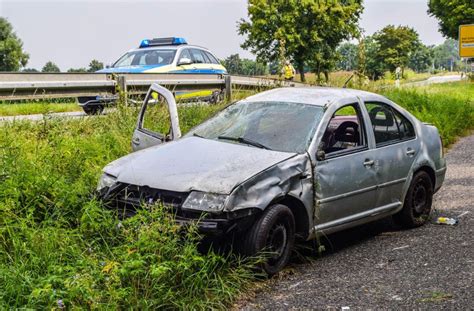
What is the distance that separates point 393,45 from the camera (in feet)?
345

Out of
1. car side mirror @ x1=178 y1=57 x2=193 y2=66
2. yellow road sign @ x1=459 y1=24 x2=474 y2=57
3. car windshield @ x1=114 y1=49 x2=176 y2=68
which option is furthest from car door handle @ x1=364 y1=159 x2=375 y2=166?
yellow road sign @ x1=459 y1=24 x2=474 y2=57

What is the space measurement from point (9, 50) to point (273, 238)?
78215 mm

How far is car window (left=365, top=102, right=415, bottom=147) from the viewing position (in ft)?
21.6

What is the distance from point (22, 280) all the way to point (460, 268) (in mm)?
3654

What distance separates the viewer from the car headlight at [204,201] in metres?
4.78

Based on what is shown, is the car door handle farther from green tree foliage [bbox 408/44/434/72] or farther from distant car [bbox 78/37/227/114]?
green tree foliage [bbox 408/44/434/72]

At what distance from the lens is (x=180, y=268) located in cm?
448

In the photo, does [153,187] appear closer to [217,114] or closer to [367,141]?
[217,114]

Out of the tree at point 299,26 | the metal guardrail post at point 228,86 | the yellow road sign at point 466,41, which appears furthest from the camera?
the tree at point 299,26

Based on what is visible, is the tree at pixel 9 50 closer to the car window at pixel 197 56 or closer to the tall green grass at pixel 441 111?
the car window at pixel 197 56

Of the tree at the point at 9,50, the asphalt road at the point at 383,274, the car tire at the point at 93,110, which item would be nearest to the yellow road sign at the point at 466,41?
the car tire at the point at 93,110

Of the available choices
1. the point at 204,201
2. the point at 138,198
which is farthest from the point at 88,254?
the point at 204,201

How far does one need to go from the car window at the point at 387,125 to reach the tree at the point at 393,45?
9857 cm

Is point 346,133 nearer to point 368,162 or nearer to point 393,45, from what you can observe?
point 368,162
